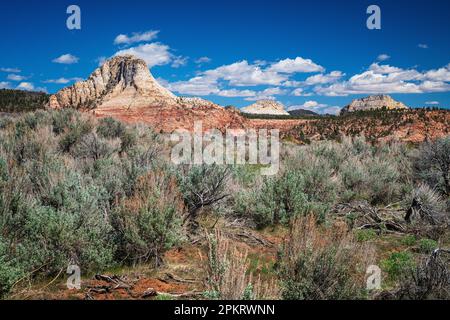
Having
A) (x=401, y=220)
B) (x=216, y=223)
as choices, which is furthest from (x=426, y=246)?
(x=216, y=223)

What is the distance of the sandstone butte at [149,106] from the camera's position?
38.4 meters

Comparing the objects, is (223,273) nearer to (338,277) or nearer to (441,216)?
(338,277)

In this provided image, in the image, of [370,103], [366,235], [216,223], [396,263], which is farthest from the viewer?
[370,103]

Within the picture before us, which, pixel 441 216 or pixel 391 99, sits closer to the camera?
pixel 441 216

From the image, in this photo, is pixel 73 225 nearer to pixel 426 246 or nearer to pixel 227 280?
pixel 227 280

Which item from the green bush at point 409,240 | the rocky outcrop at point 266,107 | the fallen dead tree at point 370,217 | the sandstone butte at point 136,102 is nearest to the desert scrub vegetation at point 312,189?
the fallen dead tree at point 370,217

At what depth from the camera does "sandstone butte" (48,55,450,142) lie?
38.4m

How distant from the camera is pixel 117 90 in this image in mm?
47219

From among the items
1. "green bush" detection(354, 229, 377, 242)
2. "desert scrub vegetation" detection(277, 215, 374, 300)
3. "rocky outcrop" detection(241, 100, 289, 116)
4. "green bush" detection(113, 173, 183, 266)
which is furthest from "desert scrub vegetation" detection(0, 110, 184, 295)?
"rocky outcrop" detection(241, 100, 289, 116)

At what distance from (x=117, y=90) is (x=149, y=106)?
9607mm
